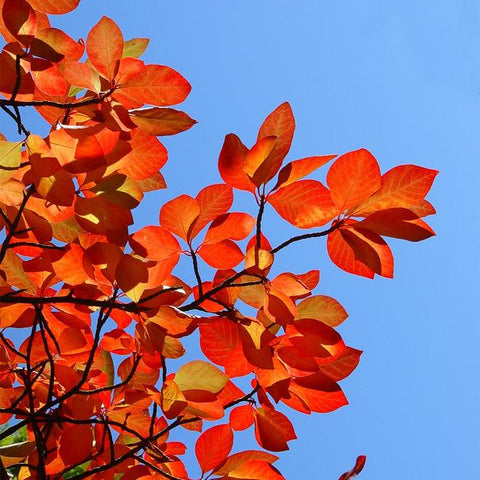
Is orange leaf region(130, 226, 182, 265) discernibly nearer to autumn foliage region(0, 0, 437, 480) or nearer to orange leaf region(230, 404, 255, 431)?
autumn foliage region(0, 0, 437, 480)

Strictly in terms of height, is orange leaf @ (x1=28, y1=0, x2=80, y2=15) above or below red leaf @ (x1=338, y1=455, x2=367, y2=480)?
above

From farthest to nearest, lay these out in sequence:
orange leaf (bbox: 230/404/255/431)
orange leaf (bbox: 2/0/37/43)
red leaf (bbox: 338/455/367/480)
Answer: orange leaf (bbox: 230/404/255/431) < red leaf (bbox: 338/455/367/480) < orange leaf (bbox: 2/0/37/43)

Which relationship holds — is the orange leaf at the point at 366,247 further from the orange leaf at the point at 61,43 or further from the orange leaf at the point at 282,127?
the orange leaf at the point at 61,43

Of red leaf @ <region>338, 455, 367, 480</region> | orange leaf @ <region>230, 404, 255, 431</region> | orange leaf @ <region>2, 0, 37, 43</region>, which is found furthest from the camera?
orange leaf @ <region>230, 404, 255, 431</region>

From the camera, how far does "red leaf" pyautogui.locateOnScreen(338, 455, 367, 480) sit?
0.65 meters

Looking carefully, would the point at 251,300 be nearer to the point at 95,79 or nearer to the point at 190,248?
the point at 190,248

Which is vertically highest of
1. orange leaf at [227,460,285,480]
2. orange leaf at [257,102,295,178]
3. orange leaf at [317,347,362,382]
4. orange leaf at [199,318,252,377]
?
orange leaf at [257,102,295,178]

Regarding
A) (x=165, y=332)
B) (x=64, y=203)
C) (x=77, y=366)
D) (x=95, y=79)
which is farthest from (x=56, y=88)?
(x=77, y=366)

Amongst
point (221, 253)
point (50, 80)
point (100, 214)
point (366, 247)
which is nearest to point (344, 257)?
point (366, 247)

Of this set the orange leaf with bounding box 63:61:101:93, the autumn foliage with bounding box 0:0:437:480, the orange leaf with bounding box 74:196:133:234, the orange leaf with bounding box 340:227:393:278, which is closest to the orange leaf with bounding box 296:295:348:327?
the autumn foliage with bounding box 0:0:437:480

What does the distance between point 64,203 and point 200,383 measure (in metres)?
0.26

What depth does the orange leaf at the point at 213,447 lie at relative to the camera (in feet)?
2.38

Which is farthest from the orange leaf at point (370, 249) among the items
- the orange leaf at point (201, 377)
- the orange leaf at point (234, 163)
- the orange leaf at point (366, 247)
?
the orange leaf at point (201, 377)

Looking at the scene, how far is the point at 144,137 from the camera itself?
625mm
